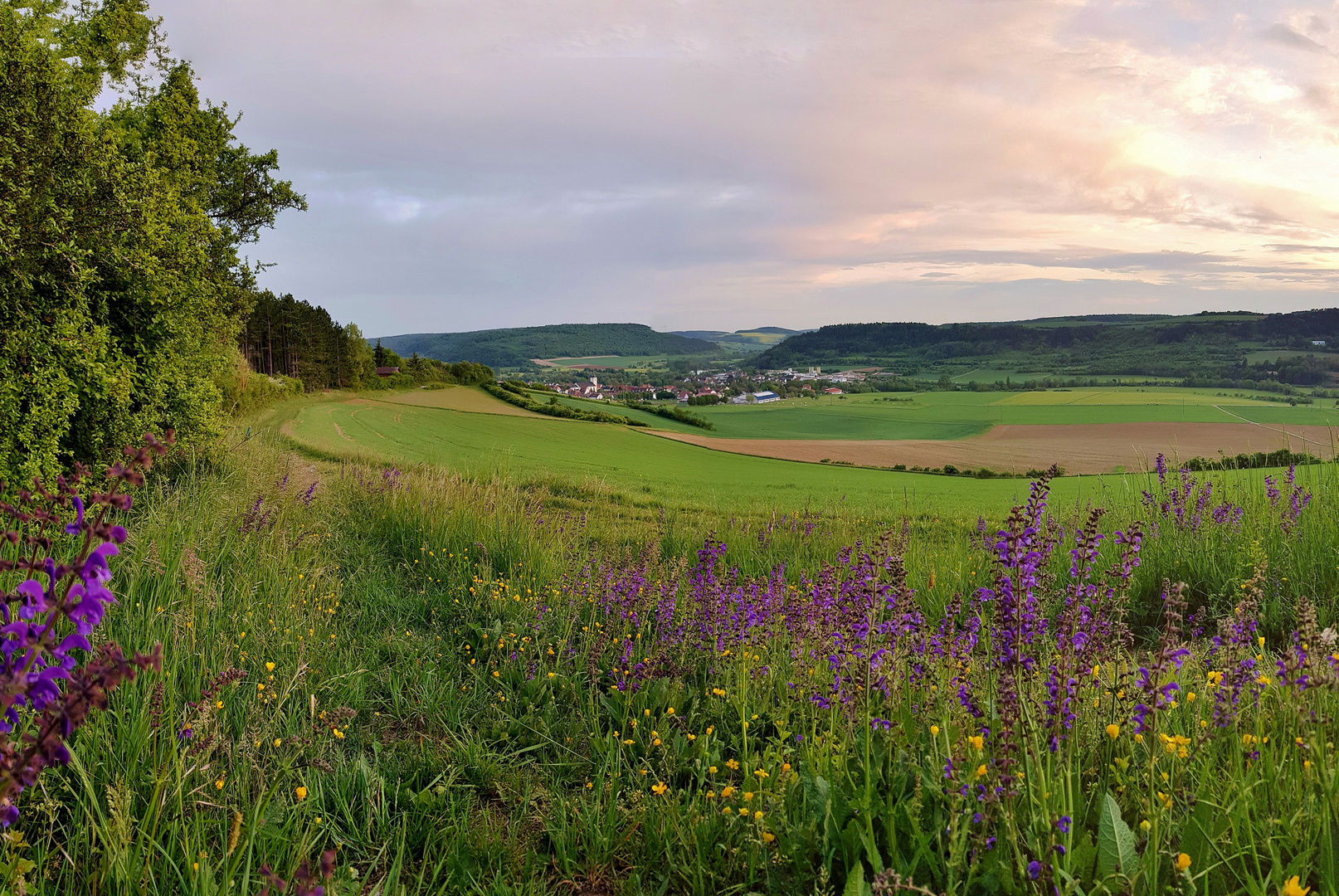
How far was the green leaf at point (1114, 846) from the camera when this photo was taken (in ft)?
7.25

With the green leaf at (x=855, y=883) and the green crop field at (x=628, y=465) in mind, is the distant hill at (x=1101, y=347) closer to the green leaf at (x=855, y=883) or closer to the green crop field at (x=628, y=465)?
the green crop field at (x=628, y=465)

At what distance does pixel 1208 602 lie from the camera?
6355mm

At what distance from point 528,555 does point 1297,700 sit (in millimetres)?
6465

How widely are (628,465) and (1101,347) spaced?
67.0 m

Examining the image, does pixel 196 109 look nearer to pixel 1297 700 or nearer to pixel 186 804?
pixel 186 804

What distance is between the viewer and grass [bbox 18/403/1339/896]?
7.98 feet

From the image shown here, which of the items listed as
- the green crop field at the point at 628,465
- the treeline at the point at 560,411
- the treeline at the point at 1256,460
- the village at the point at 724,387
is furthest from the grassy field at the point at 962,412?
the treeline at the point at 1256,460

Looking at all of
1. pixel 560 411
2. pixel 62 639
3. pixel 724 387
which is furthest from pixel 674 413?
pixel 62 639

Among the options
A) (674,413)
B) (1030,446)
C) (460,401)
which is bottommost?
(1030,446)

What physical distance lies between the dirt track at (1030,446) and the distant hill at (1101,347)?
11.0m

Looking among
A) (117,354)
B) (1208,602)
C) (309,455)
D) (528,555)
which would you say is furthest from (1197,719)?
(309,455)

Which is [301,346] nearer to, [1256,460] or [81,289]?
[81,289]

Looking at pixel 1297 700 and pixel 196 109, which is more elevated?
pixel 196 109

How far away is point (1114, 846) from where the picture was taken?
223cm
